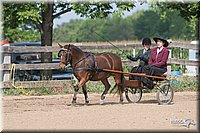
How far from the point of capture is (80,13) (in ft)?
55.8

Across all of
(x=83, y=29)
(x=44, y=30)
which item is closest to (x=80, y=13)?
(x=44, y=30)

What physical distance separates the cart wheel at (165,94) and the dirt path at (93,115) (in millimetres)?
234

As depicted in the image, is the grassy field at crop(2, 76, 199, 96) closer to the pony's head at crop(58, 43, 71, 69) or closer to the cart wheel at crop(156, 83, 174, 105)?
the cart wheel at crop(156, 83, 174, 105)

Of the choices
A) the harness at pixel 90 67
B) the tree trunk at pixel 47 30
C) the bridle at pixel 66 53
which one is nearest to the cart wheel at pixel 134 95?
the harness at pixel 90 67

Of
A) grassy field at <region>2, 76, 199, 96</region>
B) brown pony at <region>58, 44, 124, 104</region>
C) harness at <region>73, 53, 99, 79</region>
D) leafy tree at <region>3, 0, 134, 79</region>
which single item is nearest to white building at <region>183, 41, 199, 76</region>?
grassy field at <region>2, 76, 199, 96</region>

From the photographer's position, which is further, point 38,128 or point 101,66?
point 101,66

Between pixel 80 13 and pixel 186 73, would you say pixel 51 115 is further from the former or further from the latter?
pixel 186 73

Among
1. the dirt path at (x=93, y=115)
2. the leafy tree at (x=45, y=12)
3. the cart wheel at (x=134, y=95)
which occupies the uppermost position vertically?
the leafy tree at (x=45, y=12)

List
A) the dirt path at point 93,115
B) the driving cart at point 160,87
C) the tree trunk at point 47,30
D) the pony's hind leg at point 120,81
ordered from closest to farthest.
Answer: the dirt path at point 93,115, the driving cart at point 160,87, the pony's hind leg at point 120,81, the tree trunk at point 47,30

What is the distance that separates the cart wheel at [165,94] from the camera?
12805 mm

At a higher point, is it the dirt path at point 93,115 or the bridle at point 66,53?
the bridle at point 66,53

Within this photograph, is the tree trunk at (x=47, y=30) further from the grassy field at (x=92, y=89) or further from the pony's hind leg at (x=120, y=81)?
the pony's hind leg at (x=120, y=81)

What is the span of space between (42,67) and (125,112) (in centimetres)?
564

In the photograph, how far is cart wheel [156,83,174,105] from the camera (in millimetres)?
12805
